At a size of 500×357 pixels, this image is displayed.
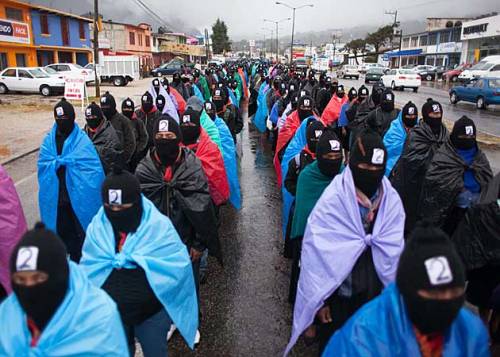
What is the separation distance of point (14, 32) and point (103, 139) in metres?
31.4

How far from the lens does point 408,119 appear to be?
20.4 feet

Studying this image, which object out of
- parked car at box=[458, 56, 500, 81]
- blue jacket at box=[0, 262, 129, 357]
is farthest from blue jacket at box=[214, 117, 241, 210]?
parked car at box=[458, 56, 500, 81]

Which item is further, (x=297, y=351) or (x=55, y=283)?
(x=297, y=351)

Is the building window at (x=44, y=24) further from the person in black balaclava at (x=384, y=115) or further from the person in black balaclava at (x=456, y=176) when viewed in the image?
the person in black balaclava at (x=456, y=176)

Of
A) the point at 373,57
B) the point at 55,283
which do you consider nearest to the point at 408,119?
the point at 55,283

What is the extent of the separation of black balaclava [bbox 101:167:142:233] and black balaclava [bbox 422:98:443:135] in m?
3.91

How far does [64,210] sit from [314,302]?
2935 millimetres

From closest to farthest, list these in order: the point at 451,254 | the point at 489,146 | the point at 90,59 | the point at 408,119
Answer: the point at 451,254
the point at 408,119
the point at 489,146
the point at 90,59

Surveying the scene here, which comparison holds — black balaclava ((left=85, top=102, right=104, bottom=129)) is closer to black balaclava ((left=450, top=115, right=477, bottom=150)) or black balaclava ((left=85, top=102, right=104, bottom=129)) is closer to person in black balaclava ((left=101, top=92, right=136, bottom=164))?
person in black balaclava ((left=101, top=92, right=136, bottom=164))

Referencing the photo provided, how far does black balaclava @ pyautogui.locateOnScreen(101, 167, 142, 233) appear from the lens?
8.83 feet

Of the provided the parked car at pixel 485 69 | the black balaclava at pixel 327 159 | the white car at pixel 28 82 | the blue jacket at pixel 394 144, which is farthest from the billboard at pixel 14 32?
the black balaclava at pixel 327 159

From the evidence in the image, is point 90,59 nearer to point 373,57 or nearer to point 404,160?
point 404,160

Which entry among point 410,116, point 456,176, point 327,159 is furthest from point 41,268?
point 410,116

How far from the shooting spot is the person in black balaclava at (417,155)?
5.42m
